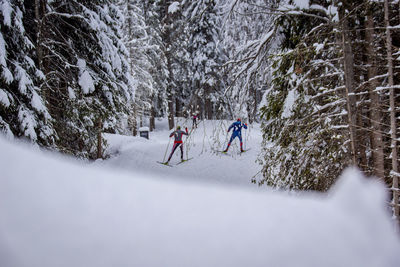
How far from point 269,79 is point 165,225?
15.7 feet

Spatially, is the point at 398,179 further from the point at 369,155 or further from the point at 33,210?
the point at 33,210

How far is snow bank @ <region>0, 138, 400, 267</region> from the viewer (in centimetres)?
42

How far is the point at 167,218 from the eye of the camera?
0.47 m

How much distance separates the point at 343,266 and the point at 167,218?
14.7 inches

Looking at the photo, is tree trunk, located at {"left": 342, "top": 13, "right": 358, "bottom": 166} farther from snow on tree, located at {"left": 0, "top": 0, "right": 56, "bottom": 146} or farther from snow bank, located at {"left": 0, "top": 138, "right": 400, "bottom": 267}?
snow on tree, located at {"left": 0, "top": 0, "right": 56, "bottom": 146}

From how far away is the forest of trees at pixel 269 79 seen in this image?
9.45 feet

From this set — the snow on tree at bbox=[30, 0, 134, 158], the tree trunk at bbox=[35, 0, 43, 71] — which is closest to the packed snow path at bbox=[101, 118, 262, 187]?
the snow on tree at bbox=[30, 0, 134, 158]

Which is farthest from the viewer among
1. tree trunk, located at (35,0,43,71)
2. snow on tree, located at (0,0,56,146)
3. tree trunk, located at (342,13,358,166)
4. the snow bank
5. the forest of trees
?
tree trunk, located at (35,0,43,71)

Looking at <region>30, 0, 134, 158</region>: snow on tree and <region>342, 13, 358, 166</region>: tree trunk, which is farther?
<region>30, 0, 134, 158</region>: snow on tree

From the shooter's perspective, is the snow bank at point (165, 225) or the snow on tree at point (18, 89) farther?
the snow on tree at point (18, 89)

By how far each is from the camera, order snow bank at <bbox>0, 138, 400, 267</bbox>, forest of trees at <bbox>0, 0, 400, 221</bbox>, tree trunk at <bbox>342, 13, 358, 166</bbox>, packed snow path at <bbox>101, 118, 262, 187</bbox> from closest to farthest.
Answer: snow bank at <bbox>0, 138, 400, 267</bbox>
tree trunk at <bbox>342, 13, 358, 166</bbox>
forest of trees at <bbox>0, 0, 400, 221</bbox>
packed snow path at <bbox>101, 118, 262, 187</bbox>

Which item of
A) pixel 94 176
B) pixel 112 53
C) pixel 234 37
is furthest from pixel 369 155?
pixel 112 53

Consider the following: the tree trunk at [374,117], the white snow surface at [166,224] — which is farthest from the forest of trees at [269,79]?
the white snow surface at [166,224]

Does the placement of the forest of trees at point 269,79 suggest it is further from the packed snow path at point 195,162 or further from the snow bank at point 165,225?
the packed snow path at point 195,162
